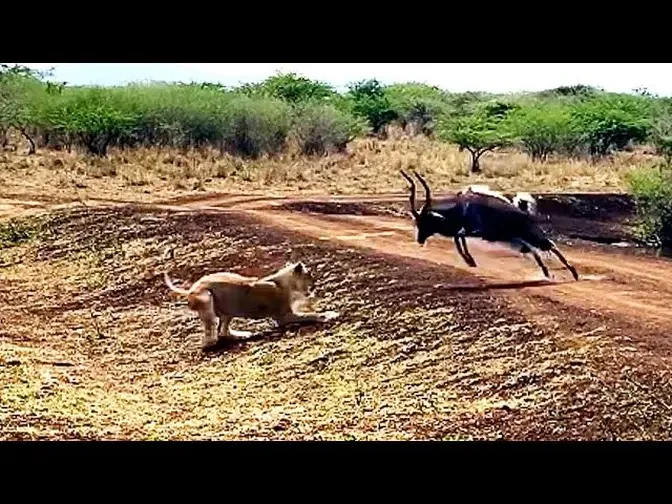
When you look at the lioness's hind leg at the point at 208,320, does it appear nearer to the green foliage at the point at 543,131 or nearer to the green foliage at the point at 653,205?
the green foliage at the point at 543,131

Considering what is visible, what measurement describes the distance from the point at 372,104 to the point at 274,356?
0.99 metres

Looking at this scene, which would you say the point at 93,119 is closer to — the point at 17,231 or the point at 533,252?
the point at 17,231

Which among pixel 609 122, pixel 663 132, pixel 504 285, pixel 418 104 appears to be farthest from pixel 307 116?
pixel 663 132

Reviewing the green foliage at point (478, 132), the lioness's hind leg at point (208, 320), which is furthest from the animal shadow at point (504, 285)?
the lioness's hind leg at point (208, 320)

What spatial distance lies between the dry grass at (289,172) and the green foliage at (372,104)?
0.27 feet

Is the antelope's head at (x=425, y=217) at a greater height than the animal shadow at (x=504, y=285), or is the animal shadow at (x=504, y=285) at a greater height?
the antelope's head at (x=425, y=217)

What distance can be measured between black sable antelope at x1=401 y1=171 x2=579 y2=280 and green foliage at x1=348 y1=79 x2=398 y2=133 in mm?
239

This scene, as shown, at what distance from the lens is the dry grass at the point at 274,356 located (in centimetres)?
458

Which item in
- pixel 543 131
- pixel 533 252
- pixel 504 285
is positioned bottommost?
pixel 504 285

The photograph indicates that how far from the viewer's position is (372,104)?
16.0ft

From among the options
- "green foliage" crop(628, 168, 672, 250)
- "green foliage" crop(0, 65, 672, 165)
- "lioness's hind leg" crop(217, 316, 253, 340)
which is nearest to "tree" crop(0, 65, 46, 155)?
"green foliage" crop(0, 65, 672, 165)
